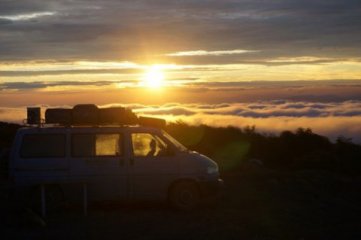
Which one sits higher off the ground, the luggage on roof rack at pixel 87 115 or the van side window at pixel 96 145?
the luggage on roof rack at pixel 87 115

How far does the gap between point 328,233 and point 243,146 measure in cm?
2176

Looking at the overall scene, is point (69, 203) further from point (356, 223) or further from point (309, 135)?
point (309, 135)

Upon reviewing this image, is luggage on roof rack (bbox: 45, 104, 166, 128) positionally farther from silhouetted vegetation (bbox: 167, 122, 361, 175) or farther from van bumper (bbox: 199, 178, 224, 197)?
silhouetted vegetation (bbox: 167, 122, 361, 175)

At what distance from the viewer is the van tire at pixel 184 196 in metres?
14.7

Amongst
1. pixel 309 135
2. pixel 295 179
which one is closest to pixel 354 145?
pixel 309 135

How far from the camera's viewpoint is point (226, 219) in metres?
13.7

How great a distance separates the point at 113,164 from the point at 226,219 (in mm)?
2755

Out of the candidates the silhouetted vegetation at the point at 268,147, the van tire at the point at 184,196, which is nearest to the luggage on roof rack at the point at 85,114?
the van tire at the point at 184,196

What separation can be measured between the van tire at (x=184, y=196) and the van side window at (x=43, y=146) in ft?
8.44

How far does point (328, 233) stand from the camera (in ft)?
42.1

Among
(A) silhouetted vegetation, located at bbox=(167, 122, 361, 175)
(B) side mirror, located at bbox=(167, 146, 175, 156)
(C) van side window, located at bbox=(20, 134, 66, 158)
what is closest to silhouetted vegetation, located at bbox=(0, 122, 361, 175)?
(A) silhouetted vegetation, located at bbox=(167, 122, 361, 175)

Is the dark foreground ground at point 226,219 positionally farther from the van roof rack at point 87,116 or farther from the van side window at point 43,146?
the van roof rack at point 87,116

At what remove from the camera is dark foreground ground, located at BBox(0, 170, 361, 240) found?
40.3ft

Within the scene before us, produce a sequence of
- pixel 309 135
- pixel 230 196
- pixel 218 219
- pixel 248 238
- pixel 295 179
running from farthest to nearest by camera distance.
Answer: pixel 309 135, pixel 295 179, pixel 230 196, pixel 218 219, pixel 248 238
